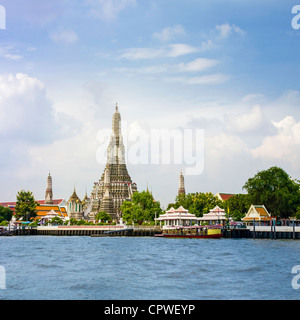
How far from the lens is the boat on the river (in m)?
78.7

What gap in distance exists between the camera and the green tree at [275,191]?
3529 inches

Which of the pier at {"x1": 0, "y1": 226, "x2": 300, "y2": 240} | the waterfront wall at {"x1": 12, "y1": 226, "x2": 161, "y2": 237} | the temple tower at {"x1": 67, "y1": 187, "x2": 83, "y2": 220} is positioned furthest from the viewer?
the temple tower at {"x1": 67, "y1": 187, "x2": 83, "y2": 220}

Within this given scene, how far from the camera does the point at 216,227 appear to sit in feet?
271

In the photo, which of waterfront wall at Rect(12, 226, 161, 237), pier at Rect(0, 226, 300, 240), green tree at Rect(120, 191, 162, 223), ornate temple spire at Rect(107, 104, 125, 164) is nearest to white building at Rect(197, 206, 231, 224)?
pier at Rect(0, 226, 300, 240)

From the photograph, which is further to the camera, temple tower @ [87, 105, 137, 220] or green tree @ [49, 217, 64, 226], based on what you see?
temple tower @ [87, 105, 137, 220]

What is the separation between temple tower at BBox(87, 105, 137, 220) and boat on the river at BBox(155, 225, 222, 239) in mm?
49688

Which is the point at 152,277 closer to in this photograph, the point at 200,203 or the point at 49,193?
the point at 200,203

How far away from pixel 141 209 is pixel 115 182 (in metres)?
37.1

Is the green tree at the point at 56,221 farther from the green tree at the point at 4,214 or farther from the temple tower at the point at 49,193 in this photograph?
the temple tower at the point at 49,193

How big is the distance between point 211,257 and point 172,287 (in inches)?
671

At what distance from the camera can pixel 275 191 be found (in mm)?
91375

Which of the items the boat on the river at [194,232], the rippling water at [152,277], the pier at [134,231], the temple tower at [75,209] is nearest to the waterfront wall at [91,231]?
the pier at [134,231]

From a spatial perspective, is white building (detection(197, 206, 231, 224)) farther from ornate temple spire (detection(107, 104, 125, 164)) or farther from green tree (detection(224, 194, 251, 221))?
ornate temple spire (detection(107, 104, 125, 164))
